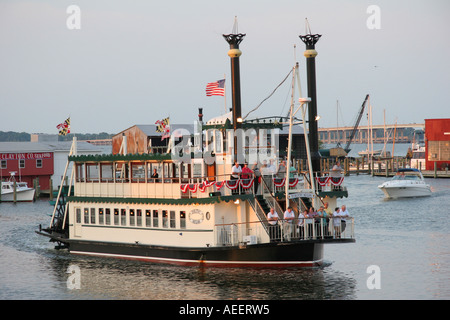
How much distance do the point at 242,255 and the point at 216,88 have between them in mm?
10626

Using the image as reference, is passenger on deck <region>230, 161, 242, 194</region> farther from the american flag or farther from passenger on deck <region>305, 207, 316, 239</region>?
the american flag

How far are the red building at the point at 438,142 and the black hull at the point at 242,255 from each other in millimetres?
66643

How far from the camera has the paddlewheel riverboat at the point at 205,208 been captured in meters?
31.8

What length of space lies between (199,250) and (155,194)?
406 cm

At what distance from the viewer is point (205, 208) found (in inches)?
1296

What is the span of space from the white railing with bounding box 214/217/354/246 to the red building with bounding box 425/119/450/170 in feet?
220

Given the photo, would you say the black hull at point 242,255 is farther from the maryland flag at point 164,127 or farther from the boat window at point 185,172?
the maryland flag at point 164,127

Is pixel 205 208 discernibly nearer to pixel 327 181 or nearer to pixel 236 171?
pixel 236 171

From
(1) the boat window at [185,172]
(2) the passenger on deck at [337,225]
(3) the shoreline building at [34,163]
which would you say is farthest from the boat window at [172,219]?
(3) the shoreline building at [34,163]

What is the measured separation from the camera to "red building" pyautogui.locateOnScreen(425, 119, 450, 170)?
94375 mm

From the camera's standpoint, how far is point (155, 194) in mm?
35188

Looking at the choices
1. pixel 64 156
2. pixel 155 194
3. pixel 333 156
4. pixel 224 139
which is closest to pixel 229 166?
pixel 224 139
